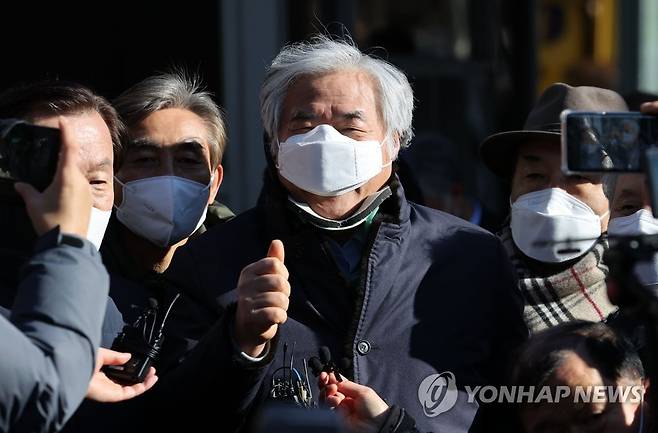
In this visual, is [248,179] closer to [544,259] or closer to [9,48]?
[9,48]

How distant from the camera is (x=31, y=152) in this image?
9.04ft

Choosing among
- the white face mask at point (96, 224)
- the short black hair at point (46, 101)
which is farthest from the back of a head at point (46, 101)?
the white face mask at point (96, 224)

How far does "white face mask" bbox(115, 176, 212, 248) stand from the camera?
13.4ft

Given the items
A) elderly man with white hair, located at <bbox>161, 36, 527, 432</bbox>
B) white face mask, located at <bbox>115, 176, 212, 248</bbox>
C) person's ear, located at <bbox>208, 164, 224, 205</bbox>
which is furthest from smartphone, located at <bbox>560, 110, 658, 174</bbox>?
person's ear, located at <bbox>208, 164, 224, 205</bbox>

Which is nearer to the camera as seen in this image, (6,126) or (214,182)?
(6,126)

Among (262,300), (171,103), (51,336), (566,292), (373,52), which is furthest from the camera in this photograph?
(373,52)

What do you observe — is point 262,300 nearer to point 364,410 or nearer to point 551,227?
point 364,410

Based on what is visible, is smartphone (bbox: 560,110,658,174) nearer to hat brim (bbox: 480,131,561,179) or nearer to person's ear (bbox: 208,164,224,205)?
hat brim (bbox: 480,131,561,179)

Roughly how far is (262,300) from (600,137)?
852 mm

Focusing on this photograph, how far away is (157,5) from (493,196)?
239cm

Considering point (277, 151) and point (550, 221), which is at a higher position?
point (277, 151)

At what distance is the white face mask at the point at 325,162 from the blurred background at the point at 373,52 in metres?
0.95

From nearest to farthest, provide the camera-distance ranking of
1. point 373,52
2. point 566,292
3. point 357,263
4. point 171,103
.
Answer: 1. point 357,263
2. point 566,292
3. point 171,103
4. point 373,52

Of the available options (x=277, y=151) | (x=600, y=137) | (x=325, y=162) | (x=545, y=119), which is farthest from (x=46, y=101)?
(x=545, y=119)
